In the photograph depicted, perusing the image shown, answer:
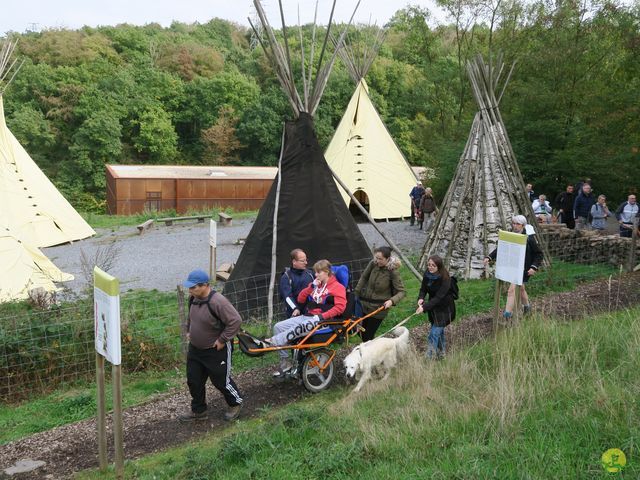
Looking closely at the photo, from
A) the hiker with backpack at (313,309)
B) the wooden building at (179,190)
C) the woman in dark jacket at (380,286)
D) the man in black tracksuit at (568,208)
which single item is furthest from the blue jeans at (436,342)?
the wooden building at (179,190)

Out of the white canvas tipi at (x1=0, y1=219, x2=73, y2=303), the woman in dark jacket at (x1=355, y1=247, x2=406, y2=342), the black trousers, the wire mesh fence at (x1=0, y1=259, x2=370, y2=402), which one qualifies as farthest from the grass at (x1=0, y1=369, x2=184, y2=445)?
the white canvas tipi at (x1=0, y1=219, x2=73, y2=303)

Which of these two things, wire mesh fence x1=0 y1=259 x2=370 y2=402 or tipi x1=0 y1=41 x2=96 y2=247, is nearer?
wire mesh fence x1=0 y1=259 x2=370 y2=402

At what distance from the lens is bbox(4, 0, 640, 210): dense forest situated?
15359 millimetres

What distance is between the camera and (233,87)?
40.6 metres

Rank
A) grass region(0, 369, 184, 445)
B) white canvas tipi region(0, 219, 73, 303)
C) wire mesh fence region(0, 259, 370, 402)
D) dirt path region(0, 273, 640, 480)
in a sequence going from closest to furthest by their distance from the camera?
dirt path region(0, 273, 640, 480)
grass region(0, 369, 184, 445)
wire mesh fence region(0, 259, 370, 402)
white canvas tipi region(0, 219, 73, 303)

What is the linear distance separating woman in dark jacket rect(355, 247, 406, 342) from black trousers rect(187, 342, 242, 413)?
5.72 feet

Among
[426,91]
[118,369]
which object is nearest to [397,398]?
[118,369]

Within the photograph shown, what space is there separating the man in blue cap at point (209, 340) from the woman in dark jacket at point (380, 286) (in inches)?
68.9

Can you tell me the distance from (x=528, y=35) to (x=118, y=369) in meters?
18.8

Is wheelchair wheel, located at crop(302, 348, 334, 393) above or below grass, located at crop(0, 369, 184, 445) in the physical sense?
above

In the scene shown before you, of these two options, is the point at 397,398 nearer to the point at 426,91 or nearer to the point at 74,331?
the point at 74,331

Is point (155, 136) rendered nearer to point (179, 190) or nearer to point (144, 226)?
point (179, 190)

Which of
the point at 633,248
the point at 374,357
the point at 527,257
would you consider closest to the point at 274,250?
the point at 374,357

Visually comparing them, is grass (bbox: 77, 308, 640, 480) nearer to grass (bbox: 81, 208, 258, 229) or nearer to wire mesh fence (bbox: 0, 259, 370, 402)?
wire mesh fence (bbox: 0, 259, 370, 402)
